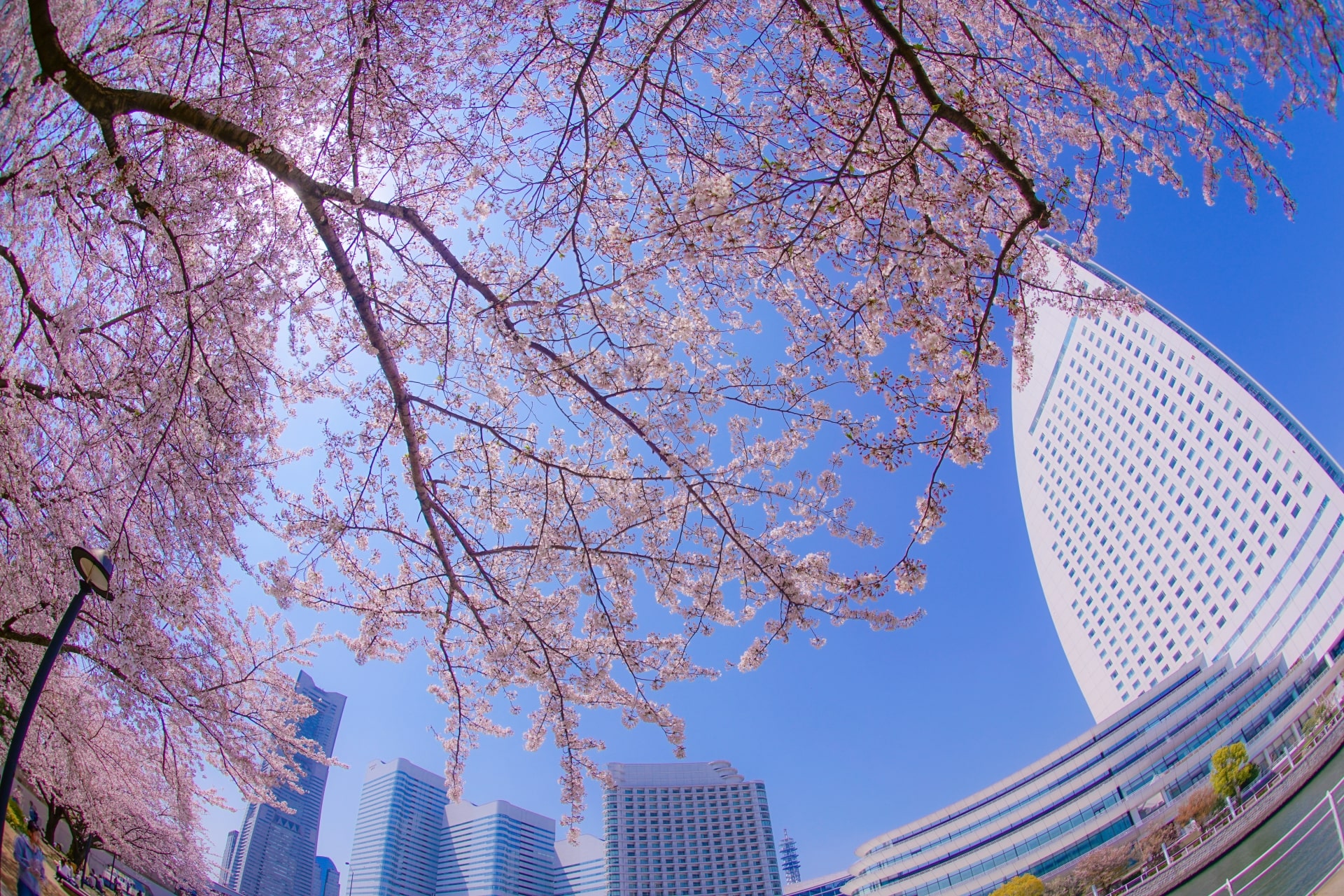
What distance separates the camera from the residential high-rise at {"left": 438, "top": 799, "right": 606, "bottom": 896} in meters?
100

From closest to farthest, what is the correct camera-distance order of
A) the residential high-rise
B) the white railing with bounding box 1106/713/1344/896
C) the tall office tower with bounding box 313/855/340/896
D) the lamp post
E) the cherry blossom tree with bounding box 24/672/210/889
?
the lamp post, the cherry blossom tree with bounding box 24/672/210/889, the white railing with bounding box 1106/713/1344/896, the residential high-rise, the tall office tower with bounding box 313/855/340/896

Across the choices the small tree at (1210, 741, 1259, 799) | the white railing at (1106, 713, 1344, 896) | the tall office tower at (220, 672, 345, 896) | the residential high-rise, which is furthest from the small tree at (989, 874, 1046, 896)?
the tall office tower at (220, 672, 345, 896)

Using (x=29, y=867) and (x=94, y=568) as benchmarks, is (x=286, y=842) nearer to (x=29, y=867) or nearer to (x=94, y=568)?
(x=29, y=867)

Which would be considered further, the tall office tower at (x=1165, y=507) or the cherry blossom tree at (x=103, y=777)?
the tall office tower at (x=1165, y=507)

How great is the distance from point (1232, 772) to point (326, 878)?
136428 millimetres

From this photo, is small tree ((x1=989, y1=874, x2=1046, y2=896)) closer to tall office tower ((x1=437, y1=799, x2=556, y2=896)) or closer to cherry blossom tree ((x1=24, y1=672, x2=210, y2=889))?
→ cherry blossom tree ((x1=24, y1=672, x2=210, y2=889))

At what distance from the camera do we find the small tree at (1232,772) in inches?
1261

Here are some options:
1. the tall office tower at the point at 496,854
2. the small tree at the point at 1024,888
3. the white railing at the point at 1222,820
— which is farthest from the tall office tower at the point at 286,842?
the white railing at the point at 1222,820

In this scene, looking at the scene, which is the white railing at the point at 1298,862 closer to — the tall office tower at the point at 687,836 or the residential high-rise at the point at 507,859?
the tall office tower at the point at 687,836

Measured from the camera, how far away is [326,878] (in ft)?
356

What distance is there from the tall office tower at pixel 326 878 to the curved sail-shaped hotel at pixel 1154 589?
3905 inches

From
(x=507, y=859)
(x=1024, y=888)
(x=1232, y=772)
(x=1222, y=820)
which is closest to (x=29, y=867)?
(x=1222, y=820)

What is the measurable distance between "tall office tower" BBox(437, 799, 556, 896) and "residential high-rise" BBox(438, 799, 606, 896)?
0.10 meters

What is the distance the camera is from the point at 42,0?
3.29 m
